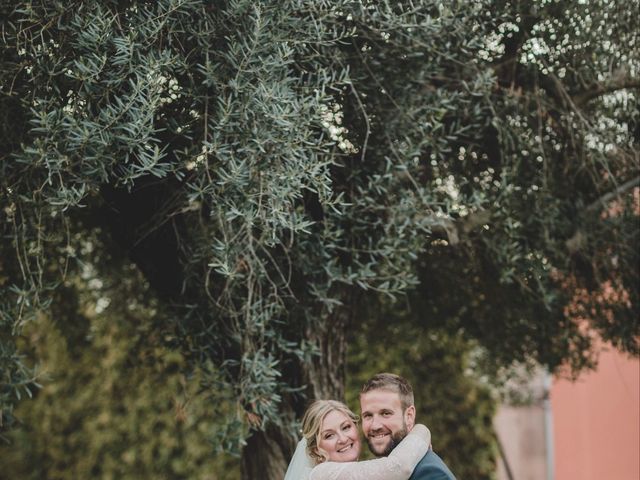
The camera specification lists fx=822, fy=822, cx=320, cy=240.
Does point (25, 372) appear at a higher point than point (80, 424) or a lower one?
higher

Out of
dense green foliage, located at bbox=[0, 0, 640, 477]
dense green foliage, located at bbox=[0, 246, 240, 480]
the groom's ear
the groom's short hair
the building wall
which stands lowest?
the building wall

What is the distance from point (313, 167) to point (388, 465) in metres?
1.74

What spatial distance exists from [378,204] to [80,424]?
7.02m

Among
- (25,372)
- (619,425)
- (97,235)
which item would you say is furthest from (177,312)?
(619,425)

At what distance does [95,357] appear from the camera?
11.1m

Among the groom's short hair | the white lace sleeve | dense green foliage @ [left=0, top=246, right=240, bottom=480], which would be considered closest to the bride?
the white lace sleeve

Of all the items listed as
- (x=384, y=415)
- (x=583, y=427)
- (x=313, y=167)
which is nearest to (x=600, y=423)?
(x=583, y=427)

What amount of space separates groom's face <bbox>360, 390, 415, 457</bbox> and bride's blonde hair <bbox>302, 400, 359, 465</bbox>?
0.32 m

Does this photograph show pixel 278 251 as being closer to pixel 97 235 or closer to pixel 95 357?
pixel 97 235

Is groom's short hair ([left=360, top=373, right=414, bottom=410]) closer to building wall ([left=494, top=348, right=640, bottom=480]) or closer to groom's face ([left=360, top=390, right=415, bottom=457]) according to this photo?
groom's face ([left=360, top=390, right=415, bottom=457])

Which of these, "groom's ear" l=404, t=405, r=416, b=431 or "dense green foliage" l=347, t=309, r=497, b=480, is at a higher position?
"groom's ear" l=404, t=405, r=416, b=431

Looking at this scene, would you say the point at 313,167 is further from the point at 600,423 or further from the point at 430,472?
the point at 600,423

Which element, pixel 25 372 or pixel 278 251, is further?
pixel 278 251

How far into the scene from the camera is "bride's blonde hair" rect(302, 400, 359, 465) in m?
4.45
